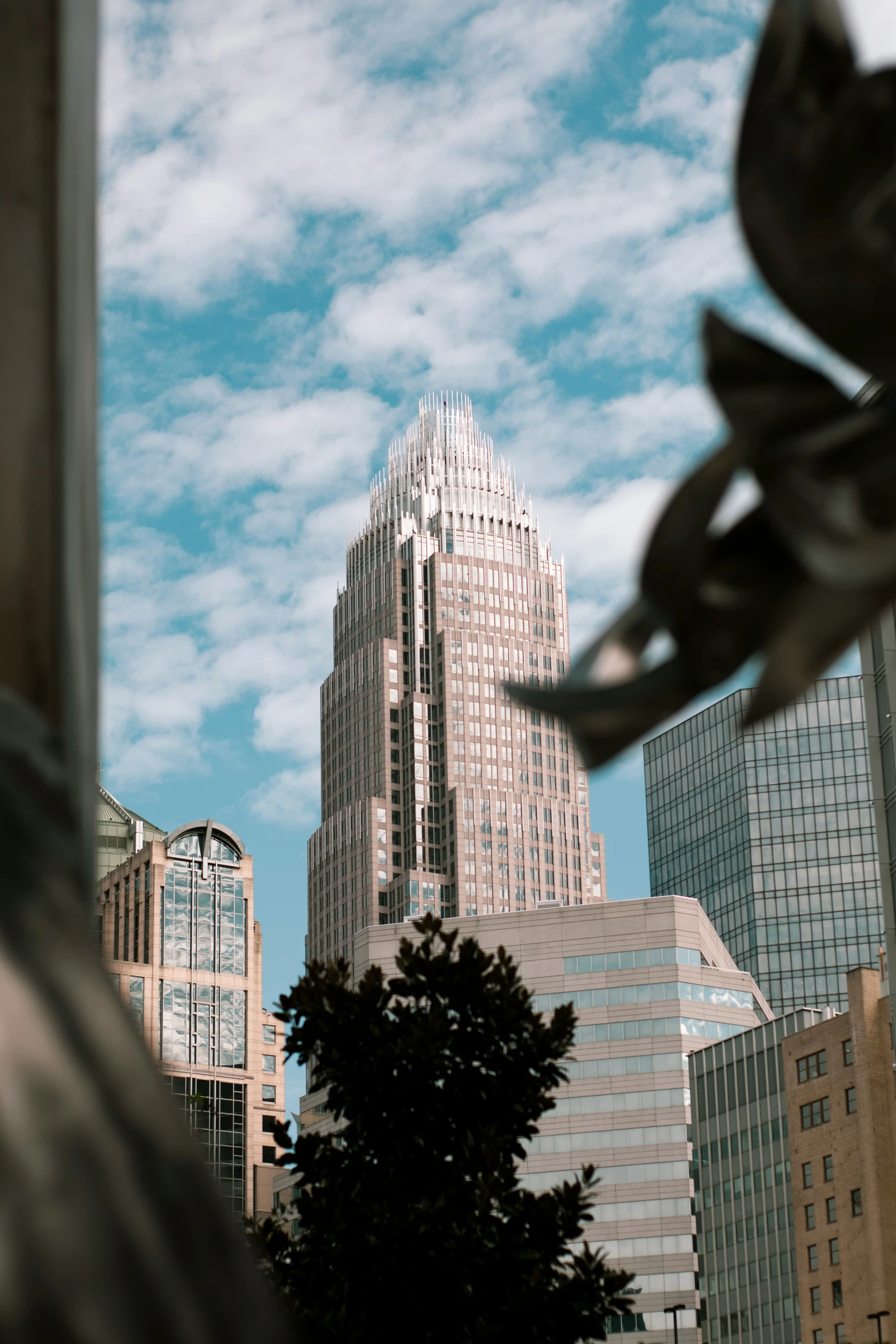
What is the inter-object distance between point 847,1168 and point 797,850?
67358 millimetres

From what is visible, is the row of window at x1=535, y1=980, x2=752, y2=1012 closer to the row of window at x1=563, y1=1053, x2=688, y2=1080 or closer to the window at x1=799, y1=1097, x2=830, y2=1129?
the row of window at x1=563, y1=1053, x2=688, y2=1080

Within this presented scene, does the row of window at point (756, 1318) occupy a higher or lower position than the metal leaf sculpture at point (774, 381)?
lower

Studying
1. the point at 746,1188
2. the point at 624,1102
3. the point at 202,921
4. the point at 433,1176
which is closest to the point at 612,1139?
the point at 624,1102

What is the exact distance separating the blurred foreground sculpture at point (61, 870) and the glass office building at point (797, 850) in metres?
149

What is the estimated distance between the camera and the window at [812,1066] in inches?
3807

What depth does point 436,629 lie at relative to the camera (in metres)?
178

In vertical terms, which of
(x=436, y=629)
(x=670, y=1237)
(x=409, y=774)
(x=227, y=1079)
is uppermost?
(x=436, y=629)

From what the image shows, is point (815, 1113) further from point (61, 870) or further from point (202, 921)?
point (61, 870)

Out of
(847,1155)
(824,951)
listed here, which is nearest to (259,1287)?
(847,1155)

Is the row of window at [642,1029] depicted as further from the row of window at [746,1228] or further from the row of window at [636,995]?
the row of window at [746,1228]

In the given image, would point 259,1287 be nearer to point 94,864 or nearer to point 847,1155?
point 94,864

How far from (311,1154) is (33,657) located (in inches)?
453

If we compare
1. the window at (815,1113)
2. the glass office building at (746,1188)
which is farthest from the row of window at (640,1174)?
the window at (815,1113)

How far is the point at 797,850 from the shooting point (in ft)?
519
